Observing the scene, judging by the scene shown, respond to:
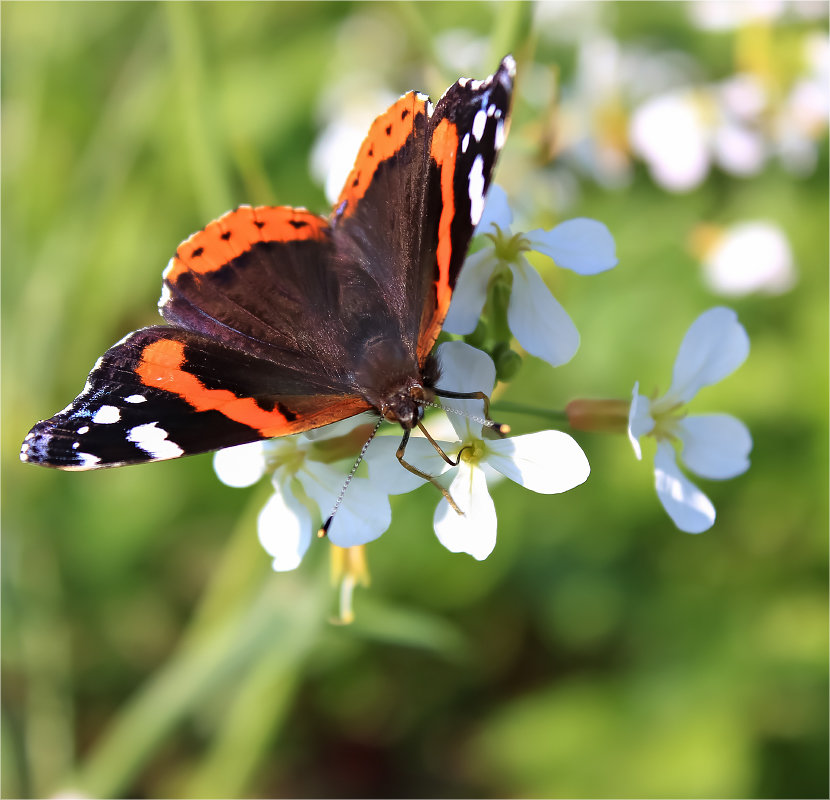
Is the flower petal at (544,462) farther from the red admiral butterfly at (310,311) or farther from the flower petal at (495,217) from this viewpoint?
the flower petal at (495,217)

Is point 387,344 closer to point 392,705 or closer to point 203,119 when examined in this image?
point 203,119

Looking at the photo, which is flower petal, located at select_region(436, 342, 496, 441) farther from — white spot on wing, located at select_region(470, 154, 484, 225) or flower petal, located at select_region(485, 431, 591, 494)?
white spot on wing, located at select_region(470, 154, 484, 225)

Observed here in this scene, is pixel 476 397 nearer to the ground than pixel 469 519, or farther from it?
farther from it

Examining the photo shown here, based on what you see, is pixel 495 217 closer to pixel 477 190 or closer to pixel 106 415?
pixel 477 190

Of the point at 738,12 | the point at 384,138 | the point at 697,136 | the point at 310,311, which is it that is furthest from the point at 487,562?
the point at 738,12

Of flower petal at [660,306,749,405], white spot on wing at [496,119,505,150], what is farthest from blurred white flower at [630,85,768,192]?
white spot on wing at [496,119,505,150]

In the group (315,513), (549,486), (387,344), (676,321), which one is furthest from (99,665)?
(676,321)

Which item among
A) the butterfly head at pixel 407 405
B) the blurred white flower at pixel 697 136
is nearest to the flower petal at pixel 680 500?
the butterfly head at pixel 407 405
